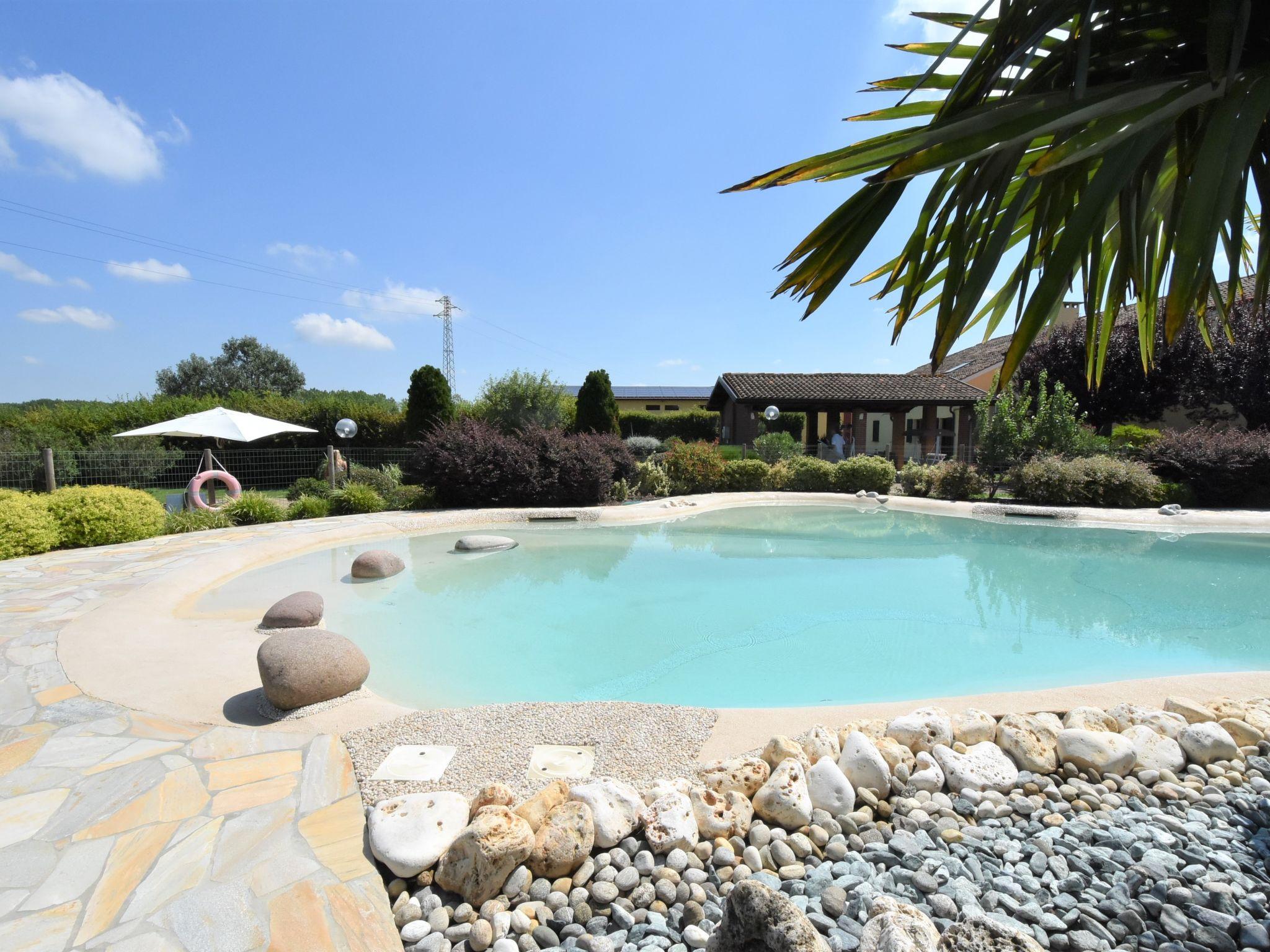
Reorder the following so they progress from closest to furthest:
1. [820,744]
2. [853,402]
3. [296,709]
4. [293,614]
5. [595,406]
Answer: [820,744] < [296,709] < [293,614] < [595,406] < [853,402]

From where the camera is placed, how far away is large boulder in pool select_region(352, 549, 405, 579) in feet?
27.1

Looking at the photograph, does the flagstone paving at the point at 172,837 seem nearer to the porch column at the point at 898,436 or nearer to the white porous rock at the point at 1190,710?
the white porous rock at the point at 1190,710

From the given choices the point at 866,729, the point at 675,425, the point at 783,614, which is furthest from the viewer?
the point at 675,425

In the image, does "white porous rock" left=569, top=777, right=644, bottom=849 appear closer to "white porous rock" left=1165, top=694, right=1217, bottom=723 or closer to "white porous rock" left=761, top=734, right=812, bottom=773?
"white porous rock" left=761, top=734, right=812, bottom=773

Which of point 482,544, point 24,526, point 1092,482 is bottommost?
point 482,544

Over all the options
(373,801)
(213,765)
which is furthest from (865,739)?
(213,765)

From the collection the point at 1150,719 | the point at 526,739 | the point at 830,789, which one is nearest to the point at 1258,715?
the point at 1150,719

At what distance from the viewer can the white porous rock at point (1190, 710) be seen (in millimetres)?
3178

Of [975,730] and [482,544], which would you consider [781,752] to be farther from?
[482,544]

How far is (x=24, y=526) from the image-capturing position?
786cm

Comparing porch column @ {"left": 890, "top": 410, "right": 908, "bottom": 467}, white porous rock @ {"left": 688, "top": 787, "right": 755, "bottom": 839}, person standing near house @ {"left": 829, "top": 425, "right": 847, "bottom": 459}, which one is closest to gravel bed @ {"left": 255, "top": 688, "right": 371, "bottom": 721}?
white porous rock @ {"left": 688, "top": 787, "right": 755, "bottom": 839}

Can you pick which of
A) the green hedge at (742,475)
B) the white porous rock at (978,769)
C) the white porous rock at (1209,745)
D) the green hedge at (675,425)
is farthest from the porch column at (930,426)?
the white porous rock at (978,769)

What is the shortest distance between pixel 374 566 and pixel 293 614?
2.89m

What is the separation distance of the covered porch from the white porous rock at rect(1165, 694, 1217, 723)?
19944 millimetres
